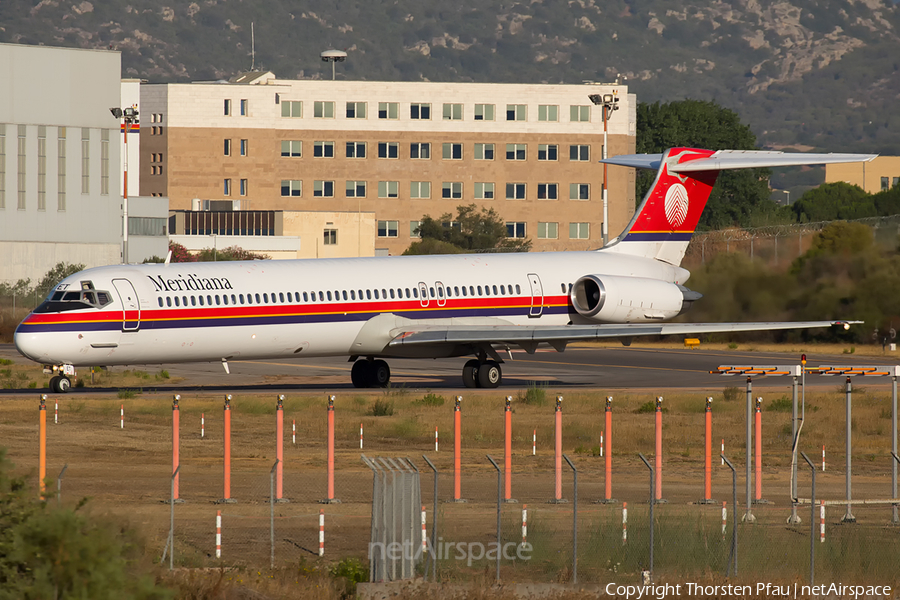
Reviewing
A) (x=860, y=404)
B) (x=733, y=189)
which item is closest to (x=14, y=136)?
(x=860, y=404)

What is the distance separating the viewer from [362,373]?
117ft

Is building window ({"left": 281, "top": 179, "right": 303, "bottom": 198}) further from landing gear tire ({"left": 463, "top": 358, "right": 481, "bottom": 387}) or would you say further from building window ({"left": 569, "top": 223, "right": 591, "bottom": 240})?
Answer: landing gear tire ({"left": 463, "top": 358, "right": 481, "bottom": 387})

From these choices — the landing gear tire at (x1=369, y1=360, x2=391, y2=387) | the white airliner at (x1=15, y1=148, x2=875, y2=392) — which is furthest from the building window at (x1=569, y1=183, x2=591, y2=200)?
the landing gear tire at (x1=369, y1=360, x2=391, y2=387)

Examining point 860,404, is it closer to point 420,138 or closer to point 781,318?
point 781,318

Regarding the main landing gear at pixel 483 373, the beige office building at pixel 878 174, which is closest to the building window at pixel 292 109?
the main landing gear at pixel 483 373

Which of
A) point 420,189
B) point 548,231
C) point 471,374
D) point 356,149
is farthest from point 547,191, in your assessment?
point 471,374

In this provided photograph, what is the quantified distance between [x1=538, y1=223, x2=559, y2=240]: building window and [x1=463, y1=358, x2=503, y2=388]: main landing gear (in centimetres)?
8349

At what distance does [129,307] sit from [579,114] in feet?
299

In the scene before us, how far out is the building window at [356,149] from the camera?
11594 centimetres

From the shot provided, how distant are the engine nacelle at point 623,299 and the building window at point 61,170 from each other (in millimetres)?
55761

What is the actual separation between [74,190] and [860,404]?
63339mm

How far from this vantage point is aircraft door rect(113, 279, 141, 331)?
1173 inches

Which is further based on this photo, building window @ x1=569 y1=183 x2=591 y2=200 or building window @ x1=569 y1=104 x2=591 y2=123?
building window @ x1=569 y1=183 x2=591 y2=200

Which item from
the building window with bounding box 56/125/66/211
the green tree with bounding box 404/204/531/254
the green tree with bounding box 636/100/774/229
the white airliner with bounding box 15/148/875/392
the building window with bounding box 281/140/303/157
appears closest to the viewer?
the white airliner with bounding box 15/148/875/392
